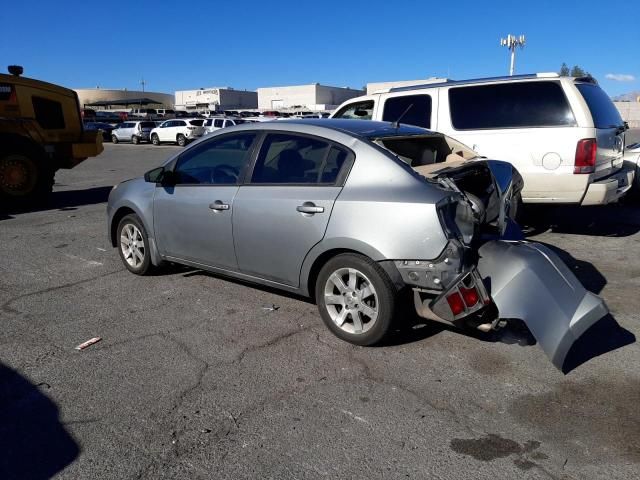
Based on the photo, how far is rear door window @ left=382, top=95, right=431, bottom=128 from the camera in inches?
295

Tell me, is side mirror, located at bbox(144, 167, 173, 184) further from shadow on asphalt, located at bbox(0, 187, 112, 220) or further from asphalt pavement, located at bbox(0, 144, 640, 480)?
shadow on asphalt, located at bbox(0, 187, 112, 220)

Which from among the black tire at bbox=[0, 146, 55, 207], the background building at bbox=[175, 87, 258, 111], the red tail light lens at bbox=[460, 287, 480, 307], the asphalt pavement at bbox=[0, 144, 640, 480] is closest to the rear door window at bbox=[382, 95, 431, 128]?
the asphalt pavement at bbox=[0, 144, 640, 480]

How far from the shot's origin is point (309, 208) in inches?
157

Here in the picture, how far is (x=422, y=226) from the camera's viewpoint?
3.53 metres

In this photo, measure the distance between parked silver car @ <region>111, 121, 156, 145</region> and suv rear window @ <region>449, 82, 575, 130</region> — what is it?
104 feet

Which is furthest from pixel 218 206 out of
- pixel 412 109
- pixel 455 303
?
pixel 412 109

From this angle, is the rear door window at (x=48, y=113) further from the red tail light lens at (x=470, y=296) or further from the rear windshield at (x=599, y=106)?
the red tail light lens at (x=470, y=296)

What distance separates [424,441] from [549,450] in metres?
0.64

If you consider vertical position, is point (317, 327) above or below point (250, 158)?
below

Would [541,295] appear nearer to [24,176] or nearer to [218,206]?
[218,206]

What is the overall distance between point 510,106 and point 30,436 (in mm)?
6223

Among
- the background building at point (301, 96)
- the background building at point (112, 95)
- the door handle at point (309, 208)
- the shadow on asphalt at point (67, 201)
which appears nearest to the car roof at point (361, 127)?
the door handle at point (309, 208)

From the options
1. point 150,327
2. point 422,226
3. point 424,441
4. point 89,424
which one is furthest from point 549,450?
point 150,327

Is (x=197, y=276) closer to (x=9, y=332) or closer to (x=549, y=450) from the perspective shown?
(x=9, y=332)
